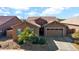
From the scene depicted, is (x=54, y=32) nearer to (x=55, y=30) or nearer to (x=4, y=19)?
(x=55, y=30)

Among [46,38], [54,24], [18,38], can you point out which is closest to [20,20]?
[18,38]

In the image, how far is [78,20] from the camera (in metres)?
4.79

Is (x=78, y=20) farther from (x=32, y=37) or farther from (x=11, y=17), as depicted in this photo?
(x=11, y=17)

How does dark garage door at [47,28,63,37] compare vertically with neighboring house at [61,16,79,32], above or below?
below

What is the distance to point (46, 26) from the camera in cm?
471

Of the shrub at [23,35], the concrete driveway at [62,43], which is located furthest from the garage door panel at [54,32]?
the shrub at [23,35]

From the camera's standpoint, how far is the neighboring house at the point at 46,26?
14.3ft

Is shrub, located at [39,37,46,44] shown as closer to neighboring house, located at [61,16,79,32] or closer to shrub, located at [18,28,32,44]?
shrub, located at [18,28,32,44]

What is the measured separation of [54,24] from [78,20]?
66cm

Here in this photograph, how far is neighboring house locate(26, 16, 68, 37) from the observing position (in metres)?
4.36

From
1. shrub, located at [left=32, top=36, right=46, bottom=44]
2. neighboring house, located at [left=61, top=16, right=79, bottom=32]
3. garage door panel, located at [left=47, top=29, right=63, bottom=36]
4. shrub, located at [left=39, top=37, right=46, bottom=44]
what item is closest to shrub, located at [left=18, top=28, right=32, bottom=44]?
shrub, located at [left=32, top=36, right=46, bottom=44]

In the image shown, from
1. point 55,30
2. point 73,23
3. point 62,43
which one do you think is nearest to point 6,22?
point 55,30

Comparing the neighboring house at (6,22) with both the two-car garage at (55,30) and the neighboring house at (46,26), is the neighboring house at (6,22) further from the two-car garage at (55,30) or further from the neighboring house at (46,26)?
the two-car garage at (55,30)
